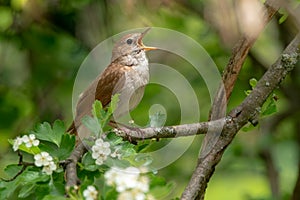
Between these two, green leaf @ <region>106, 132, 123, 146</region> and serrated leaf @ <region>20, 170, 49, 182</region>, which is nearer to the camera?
serrated leaf @ <region>20, 170, 49, 182</region>

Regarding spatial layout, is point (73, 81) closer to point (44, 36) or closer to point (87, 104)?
point (44, 36)

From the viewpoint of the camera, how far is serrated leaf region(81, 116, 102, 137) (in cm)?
288

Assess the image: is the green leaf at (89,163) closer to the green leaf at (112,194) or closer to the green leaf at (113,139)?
the green leaf at (113,139)

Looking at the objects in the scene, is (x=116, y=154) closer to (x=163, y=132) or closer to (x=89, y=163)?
(x=89, y=163)

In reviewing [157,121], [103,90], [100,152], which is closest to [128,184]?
[100,152]

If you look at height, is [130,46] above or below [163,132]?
above

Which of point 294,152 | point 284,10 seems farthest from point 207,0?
point 284,10

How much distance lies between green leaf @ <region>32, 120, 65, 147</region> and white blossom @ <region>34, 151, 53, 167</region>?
176mm

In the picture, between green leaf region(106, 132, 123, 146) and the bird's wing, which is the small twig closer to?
green leaf region(106, 132, 123, 146)

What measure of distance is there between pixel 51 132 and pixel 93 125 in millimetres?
164

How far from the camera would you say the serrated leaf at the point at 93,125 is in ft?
9.46

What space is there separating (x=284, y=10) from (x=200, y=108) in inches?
85.5

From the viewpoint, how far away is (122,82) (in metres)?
4.38

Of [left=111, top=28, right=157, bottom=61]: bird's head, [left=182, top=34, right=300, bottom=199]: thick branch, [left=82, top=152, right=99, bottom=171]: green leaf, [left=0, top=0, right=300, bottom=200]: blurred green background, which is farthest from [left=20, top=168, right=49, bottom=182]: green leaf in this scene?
[left=0, top=0, right=300, bottom=200]: blurred green background
